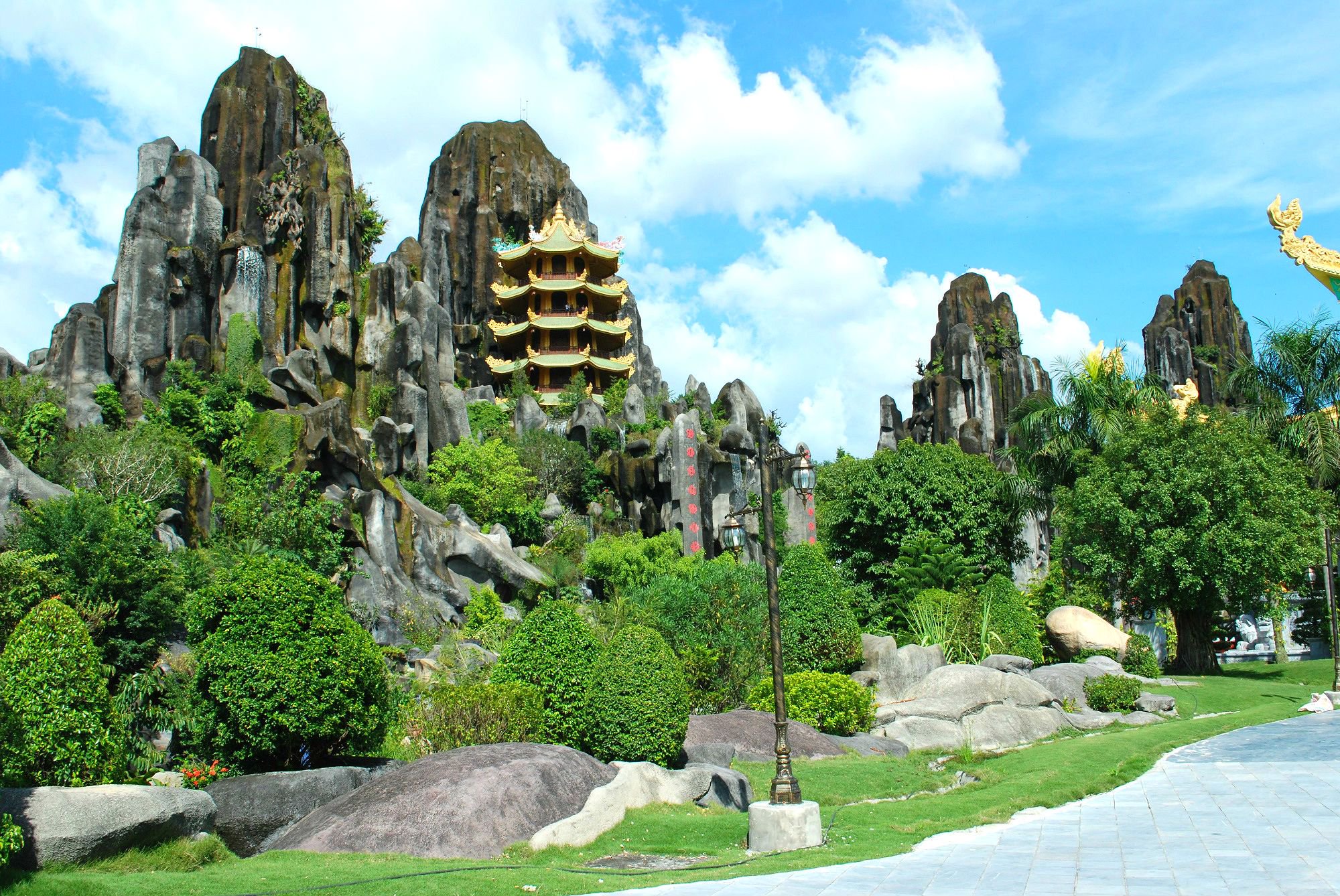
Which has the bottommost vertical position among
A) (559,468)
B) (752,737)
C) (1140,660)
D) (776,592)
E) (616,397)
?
(752,737)

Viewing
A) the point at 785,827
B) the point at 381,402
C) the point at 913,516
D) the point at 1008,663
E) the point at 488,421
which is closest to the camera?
the point at 785,827

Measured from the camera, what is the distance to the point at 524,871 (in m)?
8.47

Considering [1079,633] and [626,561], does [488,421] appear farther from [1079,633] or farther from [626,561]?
[1079,633]

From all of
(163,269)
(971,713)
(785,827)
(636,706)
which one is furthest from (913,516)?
(163,269)

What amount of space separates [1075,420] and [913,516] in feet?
17.1

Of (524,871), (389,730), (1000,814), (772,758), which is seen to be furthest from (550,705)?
(1000,814)

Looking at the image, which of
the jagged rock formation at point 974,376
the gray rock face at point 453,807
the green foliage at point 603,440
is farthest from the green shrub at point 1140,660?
the jagged rock formation at point 974,376

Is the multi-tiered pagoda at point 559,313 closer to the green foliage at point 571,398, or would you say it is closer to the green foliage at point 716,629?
the green foliage at point 571,398

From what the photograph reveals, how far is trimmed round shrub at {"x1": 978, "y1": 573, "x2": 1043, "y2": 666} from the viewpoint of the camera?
78.8 ft

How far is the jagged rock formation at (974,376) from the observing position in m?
62.5

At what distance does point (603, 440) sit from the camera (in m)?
43.6

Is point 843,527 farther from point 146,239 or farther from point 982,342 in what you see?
point 982,342

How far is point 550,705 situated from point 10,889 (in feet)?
23.0

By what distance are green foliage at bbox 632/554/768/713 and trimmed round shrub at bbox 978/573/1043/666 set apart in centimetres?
623
